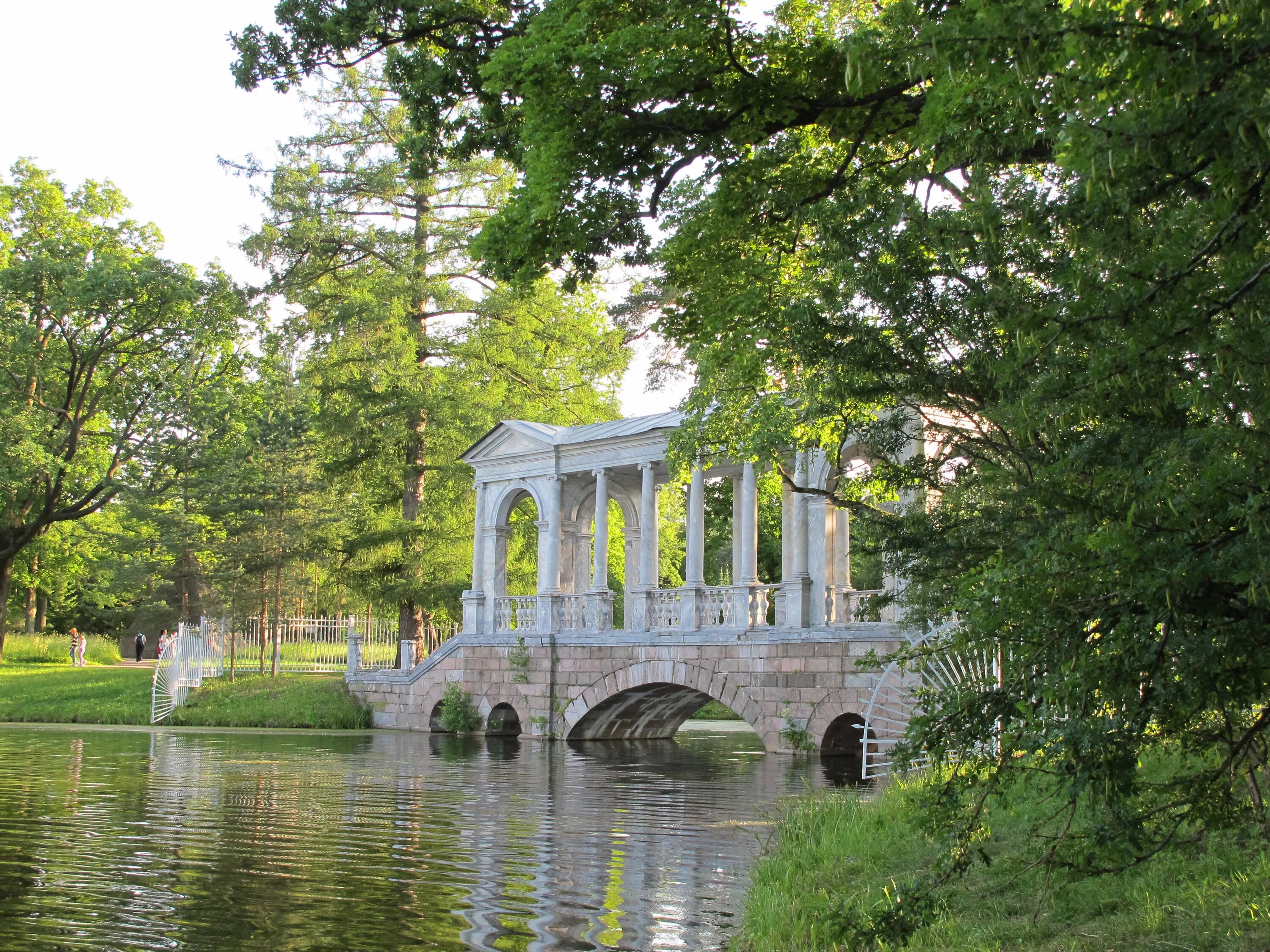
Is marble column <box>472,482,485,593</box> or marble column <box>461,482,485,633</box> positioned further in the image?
marble column <box>472,482,485,593</box>

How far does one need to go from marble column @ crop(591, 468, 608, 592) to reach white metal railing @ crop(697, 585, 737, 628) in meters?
2.66

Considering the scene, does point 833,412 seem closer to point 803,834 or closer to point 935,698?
point 803,834

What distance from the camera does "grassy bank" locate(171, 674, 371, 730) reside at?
93.0 ft

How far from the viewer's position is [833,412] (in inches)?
388

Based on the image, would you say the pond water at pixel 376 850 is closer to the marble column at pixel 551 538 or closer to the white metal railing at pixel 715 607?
the white metal railing at pixel 715 607

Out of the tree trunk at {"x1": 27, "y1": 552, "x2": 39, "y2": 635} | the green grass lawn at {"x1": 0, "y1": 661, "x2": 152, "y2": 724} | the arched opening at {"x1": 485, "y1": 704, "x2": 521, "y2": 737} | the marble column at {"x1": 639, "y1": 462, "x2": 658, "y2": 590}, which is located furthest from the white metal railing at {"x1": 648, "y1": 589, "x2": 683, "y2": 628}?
the tree trunk at {"x1": 27, "y1": 552, "x2": 39, "y2": 635}

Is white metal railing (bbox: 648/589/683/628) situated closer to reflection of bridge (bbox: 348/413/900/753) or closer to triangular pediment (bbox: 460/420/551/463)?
reflection of bridge (bbox: 348/413/900/753)

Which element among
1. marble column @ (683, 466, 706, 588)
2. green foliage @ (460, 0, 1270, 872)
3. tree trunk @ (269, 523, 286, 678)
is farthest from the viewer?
tree trunk @ (269, 523, 286, 678)

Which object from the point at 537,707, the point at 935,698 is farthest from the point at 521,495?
the point at 935,698

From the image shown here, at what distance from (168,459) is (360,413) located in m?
6.55

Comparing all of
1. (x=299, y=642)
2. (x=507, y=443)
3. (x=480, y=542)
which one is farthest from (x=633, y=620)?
(x=299, y=642)

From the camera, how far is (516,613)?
85.8 ft

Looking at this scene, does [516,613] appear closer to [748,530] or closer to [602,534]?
[602,534]

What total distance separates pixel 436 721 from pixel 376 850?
56.5 ft
